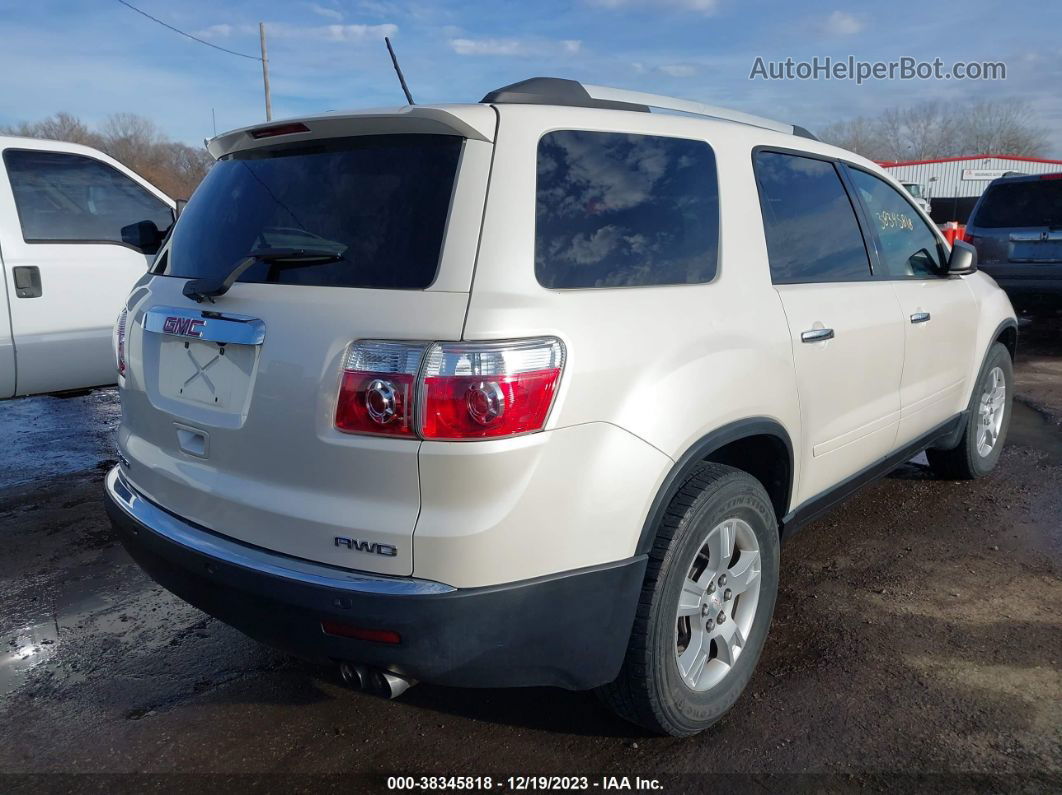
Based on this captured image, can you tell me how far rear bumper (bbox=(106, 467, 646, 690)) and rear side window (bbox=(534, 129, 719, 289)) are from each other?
804 mm

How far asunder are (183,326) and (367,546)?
36.8 inches

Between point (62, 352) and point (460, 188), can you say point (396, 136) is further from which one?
point (62, 352)

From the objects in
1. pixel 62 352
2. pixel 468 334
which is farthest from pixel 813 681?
pixel 62 352

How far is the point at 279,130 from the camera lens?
8.19 feet

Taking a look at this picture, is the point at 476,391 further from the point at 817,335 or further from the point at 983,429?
the point at 983,429

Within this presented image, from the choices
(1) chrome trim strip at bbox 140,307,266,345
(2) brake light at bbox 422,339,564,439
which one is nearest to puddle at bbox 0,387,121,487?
(1) chrome trim strip at bbox 140,307,266,345

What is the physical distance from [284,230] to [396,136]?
1.44 ft

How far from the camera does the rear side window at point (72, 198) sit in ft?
17.8

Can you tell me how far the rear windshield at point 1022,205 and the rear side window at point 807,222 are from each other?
299 inches

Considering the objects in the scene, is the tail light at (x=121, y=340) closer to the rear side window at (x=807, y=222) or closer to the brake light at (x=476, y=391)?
the brake light at (x=476, y=391)

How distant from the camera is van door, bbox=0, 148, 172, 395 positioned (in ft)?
17.4

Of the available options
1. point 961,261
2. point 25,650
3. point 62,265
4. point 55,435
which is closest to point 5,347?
point 62,265

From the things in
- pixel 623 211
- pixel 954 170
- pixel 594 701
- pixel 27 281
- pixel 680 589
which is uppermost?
pixel 954 170

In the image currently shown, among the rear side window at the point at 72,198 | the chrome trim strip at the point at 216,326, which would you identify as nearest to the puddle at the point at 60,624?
the chrome trim strip at the point at 216,326
